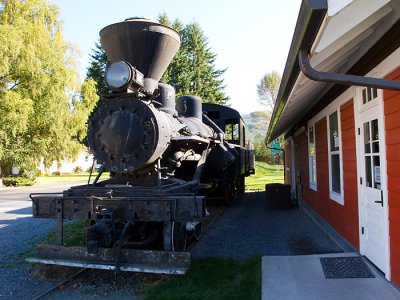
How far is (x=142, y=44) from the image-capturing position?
601cm

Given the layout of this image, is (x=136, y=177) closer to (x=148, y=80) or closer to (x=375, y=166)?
(x=148, y=80)

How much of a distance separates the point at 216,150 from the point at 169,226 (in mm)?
4241

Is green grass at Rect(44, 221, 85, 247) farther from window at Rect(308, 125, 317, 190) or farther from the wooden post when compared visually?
window at Rect(308, 125, 317, 190)

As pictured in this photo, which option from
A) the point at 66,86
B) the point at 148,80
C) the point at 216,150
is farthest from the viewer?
the point at 66,86

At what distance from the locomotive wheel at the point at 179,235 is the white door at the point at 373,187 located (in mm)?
2483

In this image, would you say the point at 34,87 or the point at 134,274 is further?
the point at 34,87

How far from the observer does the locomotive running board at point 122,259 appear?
4508mm

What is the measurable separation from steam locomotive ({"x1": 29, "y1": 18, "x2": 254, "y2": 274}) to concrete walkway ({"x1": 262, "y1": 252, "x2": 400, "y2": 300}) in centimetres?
105

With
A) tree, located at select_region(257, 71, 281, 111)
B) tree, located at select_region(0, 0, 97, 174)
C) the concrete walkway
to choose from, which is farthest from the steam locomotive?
tree, located at select_region(257, 71, 281, 111)

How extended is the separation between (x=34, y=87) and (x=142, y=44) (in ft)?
62.1

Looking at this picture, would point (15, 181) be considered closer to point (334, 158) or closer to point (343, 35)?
point (334, 158)

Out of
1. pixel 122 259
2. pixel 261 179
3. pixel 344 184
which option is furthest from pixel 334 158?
pixel 261 179

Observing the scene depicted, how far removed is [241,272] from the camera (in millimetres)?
5129

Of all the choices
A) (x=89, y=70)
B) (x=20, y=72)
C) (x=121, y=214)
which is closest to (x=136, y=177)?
(x=121, y=214)
